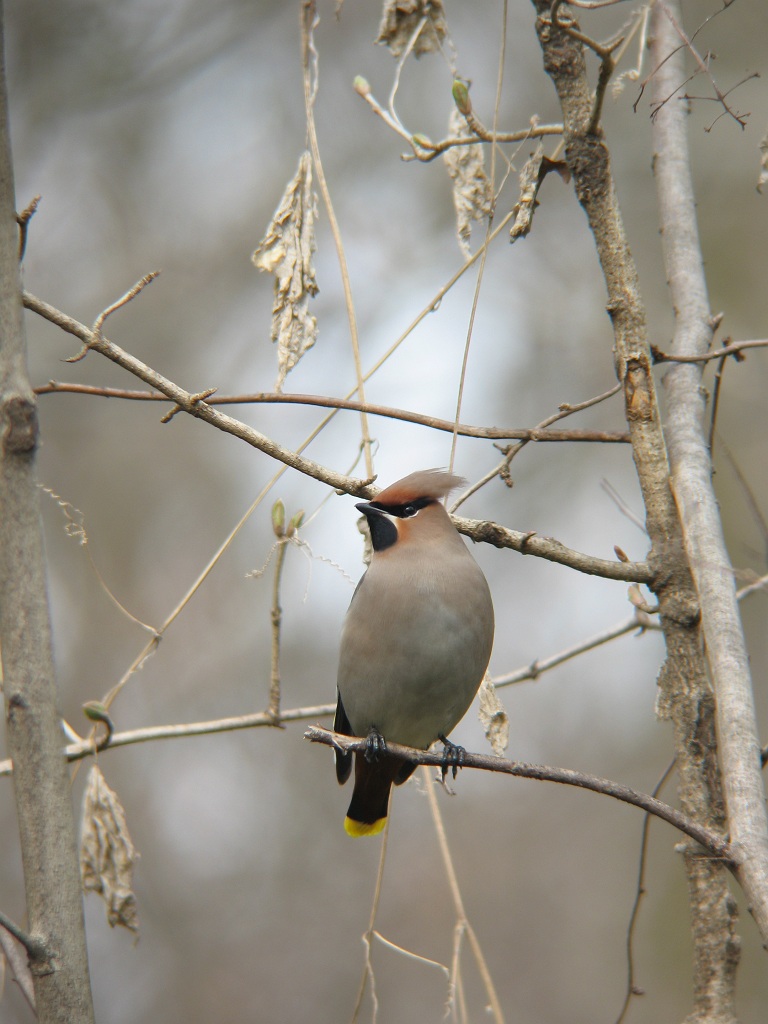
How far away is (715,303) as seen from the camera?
8.48 meters

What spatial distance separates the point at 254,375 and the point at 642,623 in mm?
6011

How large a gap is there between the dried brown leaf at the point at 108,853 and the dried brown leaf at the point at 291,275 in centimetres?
121

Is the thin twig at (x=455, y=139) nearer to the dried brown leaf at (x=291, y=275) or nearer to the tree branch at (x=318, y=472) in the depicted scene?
the dried brown leaf at (x=291, y=275)

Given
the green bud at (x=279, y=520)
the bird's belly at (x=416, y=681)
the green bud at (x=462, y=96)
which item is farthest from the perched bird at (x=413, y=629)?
the green bud at (x=462, y=96)

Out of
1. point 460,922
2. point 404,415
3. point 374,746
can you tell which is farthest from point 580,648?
point 404,415

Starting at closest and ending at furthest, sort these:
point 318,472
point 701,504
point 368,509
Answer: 1. point 701,504
2. point 318,472
3. point 368,509

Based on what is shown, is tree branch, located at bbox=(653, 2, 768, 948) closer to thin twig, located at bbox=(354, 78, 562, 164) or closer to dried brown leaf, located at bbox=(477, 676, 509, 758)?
thin twig, located at bbox=(354, 78, 562, 164)

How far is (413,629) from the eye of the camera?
356 centimetres

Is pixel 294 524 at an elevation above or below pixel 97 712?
above

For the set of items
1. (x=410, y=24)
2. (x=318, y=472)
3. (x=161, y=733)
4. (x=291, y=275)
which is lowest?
(x=161, y=733)

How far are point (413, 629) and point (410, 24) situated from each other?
1.85 meters

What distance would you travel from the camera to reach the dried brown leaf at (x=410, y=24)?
3.07m

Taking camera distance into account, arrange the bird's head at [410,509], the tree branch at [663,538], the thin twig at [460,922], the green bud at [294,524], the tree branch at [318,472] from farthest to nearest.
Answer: the bird's head at [410,509] → the green bud at [294,524] → the thin twig at [460,922] → the tree branch at [318,472] → the tree branch at [663,538]

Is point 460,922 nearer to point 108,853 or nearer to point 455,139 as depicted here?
point 108,853
